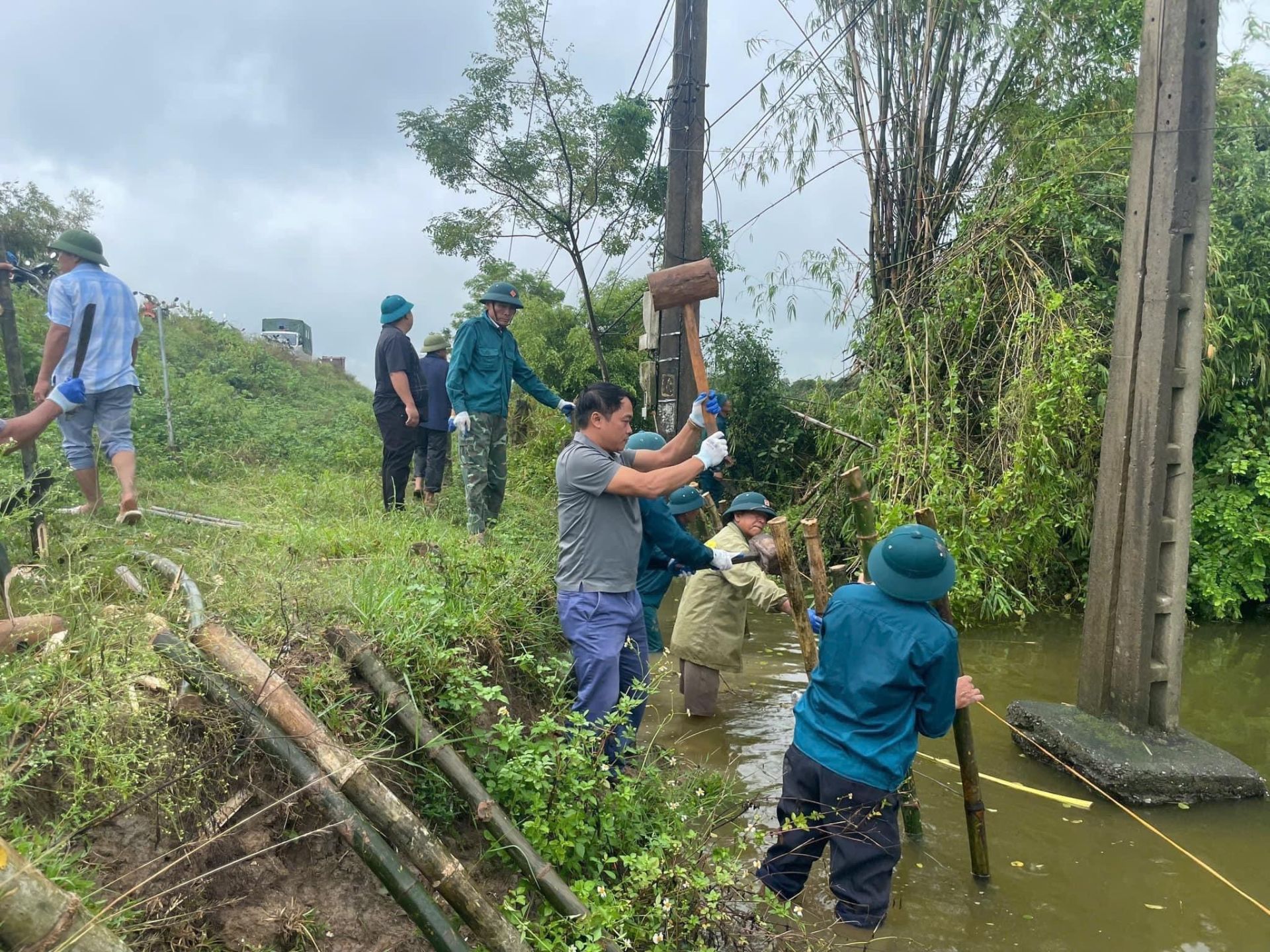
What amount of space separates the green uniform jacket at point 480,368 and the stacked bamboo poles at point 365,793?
3532mm

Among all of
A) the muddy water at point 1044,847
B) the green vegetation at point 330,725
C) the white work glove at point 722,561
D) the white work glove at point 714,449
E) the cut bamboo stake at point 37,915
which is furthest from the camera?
the white work glove at point 722,561

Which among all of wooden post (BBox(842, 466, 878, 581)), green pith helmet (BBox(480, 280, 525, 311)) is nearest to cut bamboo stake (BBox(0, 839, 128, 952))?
wooden post (BBox(842, 466, 878, 581))

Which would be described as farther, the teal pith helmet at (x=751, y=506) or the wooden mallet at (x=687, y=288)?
the teal pith helmet at (x=751, y=506)

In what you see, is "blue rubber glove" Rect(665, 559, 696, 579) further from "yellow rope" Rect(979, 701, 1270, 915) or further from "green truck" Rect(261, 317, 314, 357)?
"green truck" Rect(261, 317, 314, 357)

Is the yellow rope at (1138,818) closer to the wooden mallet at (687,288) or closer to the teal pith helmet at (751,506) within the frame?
the teal pith helmet at (751,506)

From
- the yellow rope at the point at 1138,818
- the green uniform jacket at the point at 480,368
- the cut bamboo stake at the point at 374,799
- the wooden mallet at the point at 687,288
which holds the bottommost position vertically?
the yellow rope at the point at 1138,818

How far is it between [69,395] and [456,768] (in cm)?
333

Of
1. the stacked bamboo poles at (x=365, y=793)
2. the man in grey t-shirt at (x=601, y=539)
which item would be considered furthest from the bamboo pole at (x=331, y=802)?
the man in grey t-shirt at (x=601, y=539)

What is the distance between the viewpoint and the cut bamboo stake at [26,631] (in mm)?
2791

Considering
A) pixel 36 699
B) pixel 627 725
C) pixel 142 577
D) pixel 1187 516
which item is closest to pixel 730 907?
pixel 627 725

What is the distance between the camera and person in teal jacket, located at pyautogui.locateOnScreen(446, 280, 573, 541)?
20.3 ft

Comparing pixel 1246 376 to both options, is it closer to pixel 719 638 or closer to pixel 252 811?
pixel 719 638

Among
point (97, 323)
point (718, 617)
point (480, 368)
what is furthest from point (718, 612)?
point (97, 323)

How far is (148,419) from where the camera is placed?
12742 millimetres
